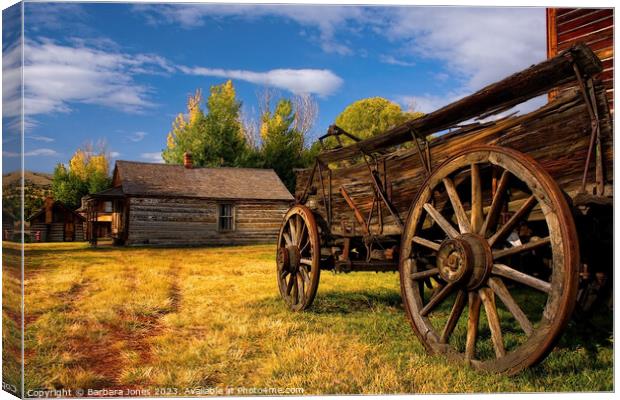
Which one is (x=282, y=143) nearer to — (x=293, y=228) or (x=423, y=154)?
(x=293, y=228)

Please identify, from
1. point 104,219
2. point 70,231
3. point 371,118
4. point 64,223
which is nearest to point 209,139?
point 104,219

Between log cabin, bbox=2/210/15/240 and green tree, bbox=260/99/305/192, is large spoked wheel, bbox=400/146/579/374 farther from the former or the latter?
green tree, bbox=260/99/305/192

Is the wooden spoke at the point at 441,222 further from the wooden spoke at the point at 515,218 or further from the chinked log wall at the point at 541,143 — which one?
the chinked log wall at the point at 541,143

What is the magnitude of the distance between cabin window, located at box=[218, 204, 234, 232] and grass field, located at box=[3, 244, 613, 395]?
558 inches

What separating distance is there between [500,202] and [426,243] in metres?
0.67

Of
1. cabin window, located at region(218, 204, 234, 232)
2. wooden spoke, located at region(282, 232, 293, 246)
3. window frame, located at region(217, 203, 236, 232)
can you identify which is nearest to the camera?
wooden spoke, located at region(282, 232, 293, 246)

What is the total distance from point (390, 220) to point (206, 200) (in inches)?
662

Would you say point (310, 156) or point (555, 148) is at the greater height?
point (310, 156)

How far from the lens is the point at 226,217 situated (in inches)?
846

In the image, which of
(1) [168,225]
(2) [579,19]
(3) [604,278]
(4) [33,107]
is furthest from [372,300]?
(1) [168,225]

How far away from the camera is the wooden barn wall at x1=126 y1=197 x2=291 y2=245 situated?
63.4 feet

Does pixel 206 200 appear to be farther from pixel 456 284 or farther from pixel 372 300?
pixel 456 284

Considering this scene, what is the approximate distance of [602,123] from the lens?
9.67 ft

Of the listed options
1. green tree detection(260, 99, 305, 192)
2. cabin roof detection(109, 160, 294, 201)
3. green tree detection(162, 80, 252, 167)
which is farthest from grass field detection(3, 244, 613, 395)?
cabin roof detection(109, 160, 294, 201)
